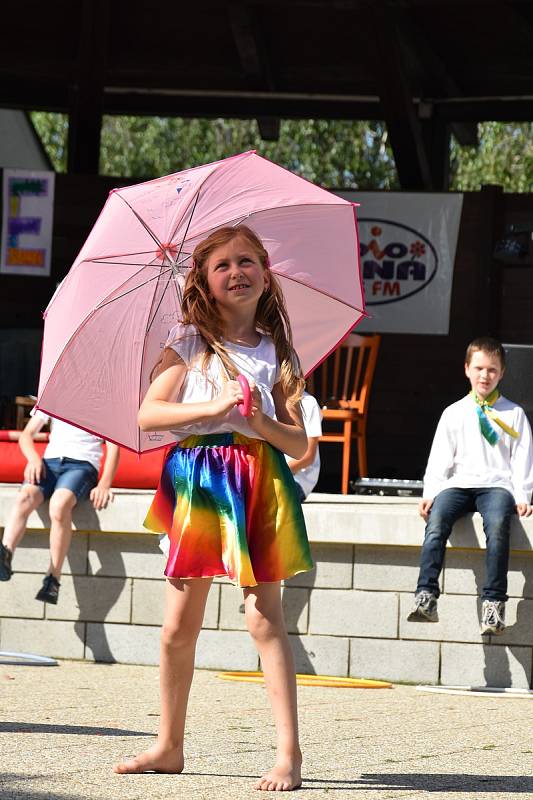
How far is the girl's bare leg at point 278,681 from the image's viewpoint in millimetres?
3498

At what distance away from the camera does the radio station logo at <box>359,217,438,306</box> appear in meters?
10.4

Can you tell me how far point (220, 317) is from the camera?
370 cm

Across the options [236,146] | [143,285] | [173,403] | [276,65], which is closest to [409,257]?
[276,65]

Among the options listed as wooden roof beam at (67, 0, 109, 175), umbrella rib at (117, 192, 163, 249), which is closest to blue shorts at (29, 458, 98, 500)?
umbrella rib at (117, 192, 163, 249)

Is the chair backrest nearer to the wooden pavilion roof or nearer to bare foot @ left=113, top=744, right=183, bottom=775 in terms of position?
the wooden pavilion roof

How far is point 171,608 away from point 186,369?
0.64m

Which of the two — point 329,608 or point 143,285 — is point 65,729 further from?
point 329,608

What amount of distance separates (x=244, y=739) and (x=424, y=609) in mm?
1541

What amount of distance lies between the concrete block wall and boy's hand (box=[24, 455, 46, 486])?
217 millimetres

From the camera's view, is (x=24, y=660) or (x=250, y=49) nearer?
(x=24, y=660)

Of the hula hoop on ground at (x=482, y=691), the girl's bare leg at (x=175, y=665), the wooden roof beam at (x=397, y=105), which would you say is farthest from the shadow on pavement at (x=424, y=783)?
the wooden roof beam at (x=397, y=105)

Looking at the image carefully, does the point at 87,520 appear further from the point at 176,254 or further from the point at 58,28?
the point at 58,28

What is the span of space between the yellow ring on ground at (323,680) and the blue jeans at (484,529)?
54 cm

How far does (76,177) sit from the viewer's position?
1111 cm
